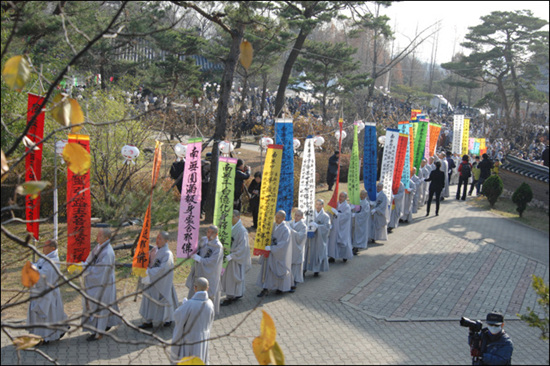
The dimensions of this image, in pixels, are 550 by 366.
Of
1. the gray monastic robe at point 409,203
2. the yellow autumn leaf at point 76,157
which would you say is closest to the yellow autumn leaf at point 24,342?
the yellow autumn leaf at point 76,157

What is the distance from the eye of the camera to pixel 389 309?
1035 centimetres

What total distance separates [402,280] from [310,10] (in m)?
13.4

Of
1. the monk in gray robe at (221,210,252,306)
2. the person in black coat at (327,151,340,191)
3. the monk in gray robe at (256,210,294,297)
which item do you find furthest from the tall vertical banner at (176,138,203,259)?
the person in black coat at (327,151,340,191)

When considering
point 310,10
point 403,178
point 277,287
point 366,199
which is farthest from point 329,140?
point 277,287

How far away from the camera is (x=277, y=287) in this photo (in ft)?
35.0

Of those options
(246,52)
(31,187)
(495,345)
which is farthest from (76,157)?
(495,345)

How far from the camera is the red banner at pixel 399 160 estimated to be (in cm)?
1659

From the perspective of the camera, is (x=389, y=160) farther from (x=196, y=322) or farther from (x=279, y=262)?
(x=196, y=322)

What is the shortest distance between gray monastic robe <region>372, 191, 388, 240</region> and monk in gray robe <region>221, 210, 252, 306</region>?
19.0 ft

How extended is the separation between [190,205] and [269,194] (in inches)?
73.1

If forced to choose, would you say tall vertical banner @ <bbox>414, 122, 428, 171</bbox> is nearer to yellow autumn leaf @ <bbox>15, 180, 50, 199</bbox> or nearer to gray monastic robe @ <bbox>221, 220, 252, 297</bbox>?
gray monastic robe @ <bbox>221, 220, 252, 297</bbox>

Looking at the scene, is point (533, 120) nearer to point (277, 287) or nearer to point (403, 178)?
point (403, 178)

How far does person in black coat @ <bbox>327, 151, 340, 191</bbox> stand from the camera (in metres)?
20.7

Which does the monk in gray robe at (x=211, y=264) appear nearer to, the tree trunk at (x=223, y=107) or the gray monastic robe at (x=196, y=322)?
the gray monastic robe at (x=196, y=322)
